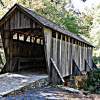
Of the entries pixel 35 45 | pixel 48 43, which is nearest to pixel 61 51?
pixel 48 43

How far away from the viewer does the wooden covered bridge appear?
42.9 feet

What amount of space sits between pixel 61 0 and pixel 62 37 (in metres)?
20.5

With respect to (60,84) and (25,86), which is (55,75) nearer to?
(60,84)

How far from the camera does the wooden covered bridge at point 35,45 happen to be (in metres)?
13.1

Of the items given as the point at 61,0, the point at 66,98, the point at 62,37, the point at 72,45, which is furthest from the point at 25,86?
the point at 61,0

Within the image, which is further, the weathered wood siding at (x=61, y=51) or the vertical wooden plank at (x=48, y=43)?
the weathered wood siding at (x=61, y=51)

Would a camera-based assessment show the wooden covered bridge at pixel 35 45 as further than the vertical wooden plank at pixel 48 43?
Yes

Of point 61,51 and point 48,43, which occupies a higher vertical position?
point 48,43

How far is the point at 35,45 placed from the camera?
1836 cm

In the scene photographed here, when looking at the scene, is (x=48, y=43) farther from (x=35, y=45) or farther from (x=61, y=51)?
(x=35, y=45)

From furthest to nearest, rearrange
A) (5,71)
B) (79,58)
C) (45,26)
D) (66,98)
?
1. (79,58)
2. (5,71)
3. (45,26)
4. (66,98)

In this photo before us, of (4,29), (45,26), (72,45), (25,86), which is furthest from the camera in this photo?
(72,45)

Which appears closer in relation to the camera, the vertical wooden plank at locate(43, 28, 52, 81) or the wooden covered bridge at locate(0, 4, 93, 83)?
the vertical wooden plank at locate(43, 28, 52, 81)

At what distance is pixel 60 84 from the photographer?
1296cm
